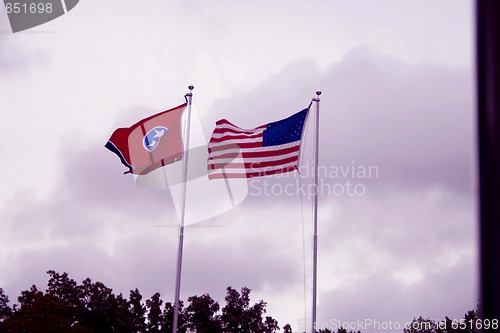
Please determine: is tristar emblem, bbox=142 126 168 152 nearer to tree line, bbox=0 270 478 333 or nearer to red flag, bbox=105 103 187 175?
red flag, bbox=105 103 187 175

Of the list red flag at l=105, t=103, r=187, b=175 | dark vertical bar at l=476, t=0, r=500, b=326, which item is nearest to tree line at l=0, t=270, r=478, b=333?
red flag at l=105, t=103, r=187, b=175

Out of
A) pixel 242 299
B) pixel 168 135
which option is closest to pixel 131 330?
pixel 242 299

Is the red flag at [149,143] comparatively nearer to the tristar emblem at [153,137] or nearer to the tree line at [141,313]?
the tristar emblem at [153,137]

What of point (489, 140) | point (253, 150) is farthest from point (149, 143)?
point (489, 140)

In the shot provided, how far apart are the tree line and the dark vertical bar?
39.3m

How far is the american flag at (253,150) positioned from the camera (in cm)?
2066

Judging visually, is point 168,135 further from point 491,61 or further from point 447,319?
point 447,319

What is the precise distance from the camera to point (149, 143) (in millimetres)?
22109

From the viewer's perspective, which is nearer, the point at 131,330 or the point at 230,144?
the point at 230,144

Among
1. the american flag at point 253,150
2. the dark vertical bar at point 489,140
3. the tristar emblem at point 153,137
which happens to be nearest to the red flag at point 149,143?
the tristar emblem at point 153,137

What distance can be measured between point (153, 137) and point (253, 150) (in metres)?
3.15

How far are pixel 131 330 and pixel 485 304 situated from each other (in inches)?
1724

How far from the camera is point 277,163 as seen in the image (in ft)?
68.1

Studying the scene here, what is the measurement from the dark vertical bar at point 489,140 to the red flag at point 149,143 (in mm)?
19141
